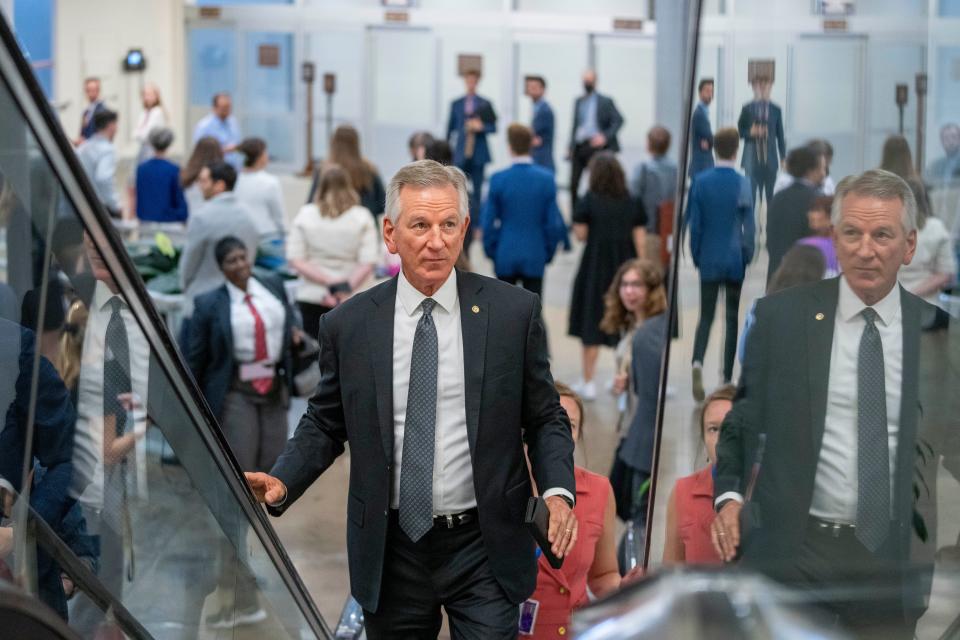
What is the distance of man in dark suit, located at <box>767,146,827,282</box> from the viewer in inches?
136

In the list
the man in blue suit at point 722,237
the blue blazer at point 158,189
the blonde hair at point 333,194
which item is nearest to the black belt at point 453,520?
the man in blue suit at point 722,237

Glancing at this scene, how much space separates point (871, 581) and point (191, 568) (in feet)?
4.94

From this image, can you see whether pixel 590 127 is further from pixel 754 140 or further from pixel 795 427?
pixel 795 427

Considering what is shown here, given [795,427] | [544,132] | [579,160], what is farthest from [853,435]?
[544,132]

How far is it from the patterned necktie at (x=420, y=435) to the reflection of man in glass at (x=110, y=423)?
0.55 m

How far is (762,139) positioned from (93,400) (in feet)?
6.17

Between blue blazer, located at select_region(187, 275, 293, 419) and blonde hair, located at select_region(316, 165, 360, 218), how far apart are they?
70.2 inches

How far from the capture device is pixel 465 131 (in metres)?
16.2

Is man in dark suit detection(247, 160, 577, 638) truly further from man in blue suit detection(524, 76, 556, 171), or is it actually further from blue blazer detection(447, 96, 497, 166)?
man in blue suit detection(524, 76, 556, 171)

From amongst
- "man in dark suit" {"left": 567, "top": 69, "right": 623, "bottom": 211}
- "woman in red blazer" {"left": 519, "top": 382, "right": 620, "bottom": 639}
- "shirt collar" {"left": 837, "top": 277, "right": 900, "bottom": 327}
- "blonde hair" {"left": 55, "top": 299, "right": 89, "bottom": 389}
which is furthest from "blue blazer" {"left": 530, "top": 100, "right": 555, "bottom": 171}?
"blonde hair" {"left": 55, "top": 299, "right": 89, "bottom": 389}

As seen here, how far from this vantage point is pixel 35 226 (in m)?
2.68

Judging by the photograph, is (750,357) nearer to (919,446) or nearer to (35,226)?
(919,446)

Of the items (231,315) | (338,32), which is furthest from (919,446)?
(338,32)

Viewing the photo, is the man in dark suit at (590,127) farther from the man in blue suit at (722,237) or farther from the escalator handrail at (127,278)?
the escalator handrail at (127,278)
